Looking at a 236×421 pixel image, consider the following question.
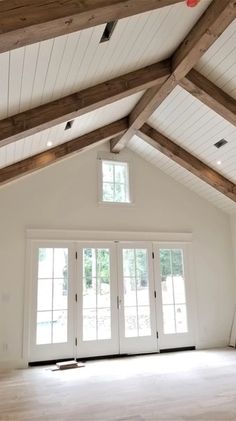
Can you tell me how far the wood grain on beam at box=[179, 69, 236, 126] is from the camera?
13.5 ft

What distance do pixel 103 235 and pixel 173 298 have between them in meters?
1.82

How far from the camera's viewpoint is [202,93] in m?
4.16

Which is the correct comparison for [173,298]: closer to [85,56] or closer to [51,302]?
[51,302]

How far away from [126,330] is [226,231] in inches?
116

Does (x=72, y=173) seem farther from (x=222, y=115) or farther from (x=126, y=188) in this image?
(x=222, y=115)

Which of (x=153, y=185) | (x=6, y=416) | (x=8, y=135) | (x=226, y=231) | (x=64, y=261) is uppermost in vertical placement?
(x=153, y=185)

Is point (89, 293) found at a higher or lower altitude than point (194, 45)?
lower

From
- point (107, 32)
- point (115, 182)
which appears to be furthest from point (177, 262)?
point (107, 32)

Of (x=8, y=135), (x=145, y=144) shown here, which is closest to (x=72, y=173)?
(x=145, y=144)

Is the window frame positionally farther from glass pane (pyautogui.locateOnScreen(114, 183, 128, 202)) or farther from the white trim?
the white trim

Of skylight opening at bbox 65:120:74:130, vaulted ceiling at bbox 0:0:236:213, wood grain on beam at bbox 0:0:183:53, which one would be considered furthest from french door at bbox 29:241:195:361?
Result: wood grain on beam at bbox 0:0:183:53

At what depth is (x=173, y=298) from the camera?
6.20 meters

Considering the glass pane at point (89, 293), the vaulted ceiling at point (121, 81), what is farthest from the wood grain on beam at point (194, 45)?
the glass pane at point (89, 293)

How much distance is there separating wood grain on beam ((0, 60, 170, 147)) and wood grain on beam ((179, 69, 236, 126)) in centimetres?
37
